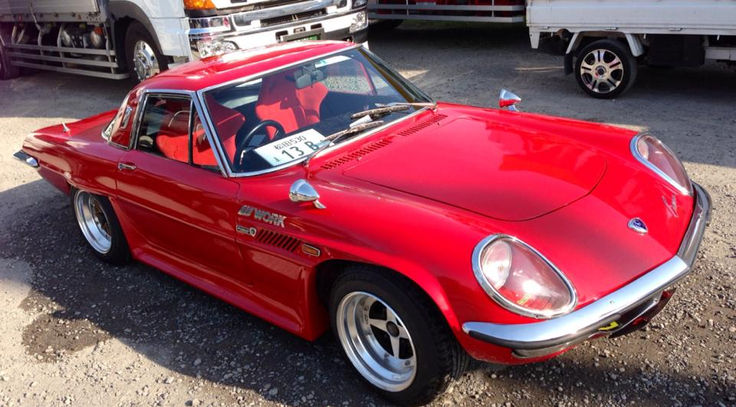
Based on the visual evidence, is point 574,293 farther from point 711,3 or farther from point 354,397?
point 711,3

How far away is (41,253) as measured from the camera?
482 centimetres

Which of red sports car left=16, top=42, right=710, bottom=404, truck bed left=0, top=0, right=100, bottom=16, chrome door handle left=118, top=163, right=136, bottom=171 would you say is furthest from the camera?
truck bed left=0, top=0, right=100, bottom=16

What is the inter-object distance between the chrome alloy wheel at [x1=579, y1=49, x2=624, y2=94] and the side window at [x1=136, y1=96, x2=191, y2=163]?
15.9 feet

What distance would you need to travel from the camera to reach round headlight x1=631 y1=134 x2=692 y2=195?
3.16 meters

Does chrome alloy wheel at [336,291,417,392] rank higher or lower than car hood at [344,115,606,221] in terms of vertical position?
lower

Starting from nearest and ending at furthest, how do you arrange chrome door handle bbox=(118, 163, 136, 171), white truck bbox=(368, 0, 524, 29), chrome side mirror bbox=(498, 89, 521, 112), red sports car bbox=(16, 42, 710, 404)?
1. red sports car bbox=(16, 42, 710, 404)
2. chrome door handle bbox=(118, 163, 136, 171)
3. chrome side mirror bbox=(498, 89, 521, 112)
4. white truck bbox=(368, 0, 524, 29)

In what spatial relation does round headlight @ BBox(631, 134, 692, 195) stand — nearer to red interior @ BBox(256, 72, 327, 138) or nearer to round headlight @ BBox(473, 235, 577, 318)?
round headlight @ BBox(473, 235, 577, 318)

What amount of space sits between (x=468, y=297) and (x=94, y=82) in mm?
9277

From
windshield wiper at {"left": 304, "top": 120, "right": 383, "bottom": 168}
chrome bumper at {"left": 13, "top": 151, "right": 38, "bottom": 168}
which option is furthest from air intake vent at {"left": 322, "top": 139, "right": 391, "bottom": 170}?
chrome bumper at {"left": 13, "top": 151, "right": 38, "bottom": 168}

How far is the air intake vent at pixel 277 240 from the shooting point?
2.94 m

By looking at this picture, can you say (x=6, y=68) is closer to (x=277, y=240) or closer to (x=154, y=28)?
(x=154, y=28)

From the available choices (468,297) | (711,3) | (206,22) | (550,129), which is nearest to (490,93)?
(711,3)

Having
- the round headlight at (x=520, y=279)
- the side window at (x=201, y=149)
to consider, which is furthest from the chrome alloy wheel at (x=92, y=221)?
the round headlight at (x=520, y=279)

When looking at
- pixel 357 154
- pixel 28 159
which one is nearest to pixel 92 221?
pixel 28 159
